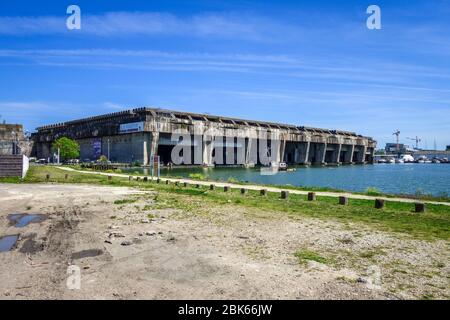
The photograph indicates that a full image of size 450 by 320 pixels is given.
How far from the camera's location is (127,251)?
937 cm

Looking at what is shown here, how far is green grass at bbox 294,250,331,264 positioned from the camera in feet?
27.8

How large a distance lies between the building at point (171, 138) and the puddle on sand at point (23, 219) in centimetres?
7207

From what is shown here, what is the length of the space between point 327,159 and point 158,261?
153048 mm

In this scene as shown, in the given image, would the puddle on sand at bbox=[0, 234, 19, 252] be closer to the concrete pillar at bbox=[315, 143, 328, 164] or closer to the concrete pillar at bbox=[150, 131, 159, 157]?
the concrete pillar at bbox=[150, 131, 159, 157]

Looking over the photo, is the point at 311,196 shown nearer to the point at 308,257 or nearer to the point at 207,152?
the point at 308,257

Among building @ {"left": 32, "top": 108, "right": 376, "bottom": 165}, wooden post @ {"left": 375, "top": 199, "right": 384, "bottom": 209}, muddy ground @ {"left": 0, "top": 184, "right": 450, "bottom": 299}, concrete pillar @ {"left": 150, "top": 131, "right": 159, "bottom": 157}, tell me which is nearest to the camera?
muddy ground @ {"left": 0, "top": 184, "right": 450, "bottom": 299}

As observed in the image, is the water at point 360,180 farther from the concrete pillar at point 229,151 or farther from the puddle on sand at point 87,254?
the concrete pillar at point 229,151

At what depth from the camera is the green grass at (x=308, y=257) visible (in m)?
8.47

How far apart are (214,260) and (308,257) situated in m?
2.30

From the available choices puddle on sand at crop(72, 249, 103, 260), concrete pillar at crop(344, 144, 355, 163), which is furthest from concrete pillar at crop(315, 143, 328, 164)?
puddle on sand at crop(72, 249, 103, 260)

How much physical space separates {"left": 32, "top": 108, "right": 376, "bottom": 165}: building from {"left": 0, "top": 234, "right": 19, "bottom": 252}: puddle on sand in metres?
76.3

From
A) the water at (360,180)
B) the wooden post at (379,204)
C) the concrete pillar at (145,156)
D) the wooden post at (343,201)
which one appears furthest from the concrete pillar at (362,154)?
the wooden post at (379,204)

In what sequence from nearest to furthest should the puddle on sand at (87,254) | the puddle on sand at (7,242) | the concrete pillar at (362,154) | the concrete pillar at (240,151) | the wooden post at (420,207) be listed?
the puddle on sand at (87,254)
the puddle on sand at (7,242)
the wooden post at (420,207)
the concrete pillar at (240,151)
the concrete pillar at (362,154)

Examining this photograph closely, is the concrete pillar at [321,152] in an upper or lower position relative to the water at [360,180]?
upper
